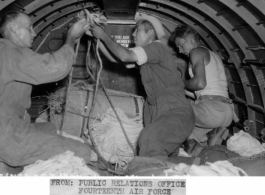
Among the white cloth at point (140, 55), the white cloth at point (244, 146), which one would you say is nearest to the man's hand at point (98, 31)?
the white cloth at point (140, 55)

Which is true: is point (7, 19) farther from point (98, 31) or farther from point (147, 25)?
point (147, 25)

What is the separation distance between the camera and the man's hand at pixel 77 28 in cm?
319

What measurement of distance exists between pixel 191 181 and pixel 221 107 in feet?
8.36

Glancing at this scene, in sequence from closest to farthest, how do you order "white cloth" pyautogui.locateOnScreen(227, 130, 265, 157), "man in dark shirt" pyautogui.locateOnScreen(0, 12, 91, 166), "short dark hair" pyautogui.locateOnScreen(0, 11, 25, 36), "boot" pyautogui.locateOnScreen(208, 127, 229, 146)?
"man in dark shirt" pyautogui.locateOnScreen(0, 12, 91, 166), "short dark hair" pyautogui.locateOnScreen(0, 11, 25, 36), "white cloth" pyautogui.locateOnScreen(227, 130, 265, 157), "boot" pyautogui.locateOnScreen(208, 127, 229, 146)

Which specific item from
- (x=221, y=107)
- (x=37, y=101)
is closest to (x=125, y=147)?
(x=221, y=107)

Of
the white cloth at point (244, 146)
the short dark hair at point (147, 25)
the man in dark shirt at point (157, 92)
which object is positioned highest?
the short dark hair at point (147, 25)

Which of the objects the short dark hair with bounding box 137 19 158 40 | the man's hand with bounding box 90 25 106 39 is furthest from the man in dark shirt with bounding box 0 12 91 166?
the short dark hair with bounding box 137 19 158 40

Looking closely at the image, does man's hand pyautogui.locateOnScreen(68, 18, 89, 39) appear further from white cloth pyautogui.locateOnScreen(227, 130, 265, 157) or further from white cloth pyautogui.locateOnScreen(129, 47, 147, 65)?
white cloth pyautogui.locateOnScreen(227, 130, 265, 157)

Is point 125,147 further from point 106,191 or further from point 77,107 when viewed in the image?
point 106,191

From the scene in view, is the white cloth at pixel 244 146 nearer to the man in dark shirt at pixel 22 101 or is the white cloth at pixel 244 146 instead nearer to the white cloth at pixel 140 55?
the white cloth at pixel 140 55

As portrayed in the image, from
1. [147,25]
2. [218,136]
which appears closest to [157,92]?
[147,25]

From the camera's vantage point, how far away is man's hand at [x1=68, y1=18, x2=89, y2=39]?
319cm

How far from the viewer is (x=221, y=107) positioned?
4.34 metres

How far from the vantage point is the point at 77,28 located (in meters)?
3.20
